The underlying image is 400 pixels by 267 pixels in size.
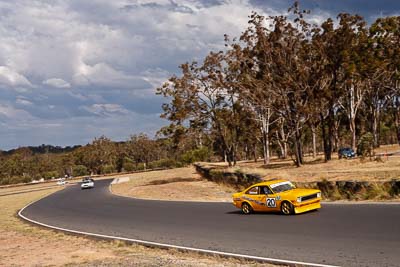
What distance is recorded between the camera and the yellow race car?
17.5 meters

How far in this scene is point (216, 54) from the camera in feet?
145

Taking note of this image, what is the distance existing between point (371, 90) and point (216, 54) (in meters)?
29.8

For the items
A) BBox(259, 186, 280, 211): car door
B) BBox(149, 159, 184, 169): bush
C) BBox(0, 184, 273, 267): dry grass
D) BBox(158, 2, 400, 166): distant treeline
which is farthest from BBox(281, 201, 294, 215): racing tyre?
BBox(149, 159, 184, 169): bush

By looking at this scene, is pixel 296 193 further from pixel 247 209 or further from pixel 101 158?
pixel 101 158

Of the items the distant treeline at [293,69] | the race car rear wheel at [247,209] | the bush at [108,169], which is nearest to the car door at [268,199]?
the race car rear wheel at [247,209]

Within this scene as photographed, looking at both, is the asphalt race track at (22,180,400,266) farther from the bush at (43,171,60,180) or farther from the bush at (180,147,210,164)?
the bush at (43,171,60,180)

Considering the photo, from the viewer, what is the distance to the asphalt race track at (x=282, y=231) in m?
11.0

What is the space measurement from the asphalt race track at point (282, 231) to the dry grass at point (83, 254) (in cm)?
97

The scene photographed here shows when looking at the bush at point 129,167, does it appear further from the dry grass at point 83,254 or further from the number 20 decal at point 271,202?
the number 20 decal at point 271,202

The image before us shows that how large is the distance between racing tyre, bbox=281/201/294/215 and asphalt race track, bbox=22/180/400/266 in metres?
0.31

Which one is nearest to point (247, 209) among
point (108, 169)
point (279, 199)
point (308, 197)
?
point (279, 199)

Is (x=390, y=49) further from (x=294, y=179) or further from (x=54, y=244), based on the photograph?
(x=54, y=244)

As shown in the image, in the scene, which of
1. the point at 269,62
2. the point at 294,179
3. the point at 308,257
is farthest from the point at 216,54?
the point at 308,257

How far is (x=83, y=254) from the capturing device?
14.2 metres
